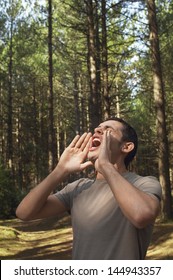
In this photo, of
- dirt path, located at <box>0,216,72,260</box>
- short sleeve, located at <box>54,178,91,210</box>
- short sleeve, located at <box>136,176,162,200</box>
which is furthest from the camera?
dirt path, located at <box>0,216,72,260</box>

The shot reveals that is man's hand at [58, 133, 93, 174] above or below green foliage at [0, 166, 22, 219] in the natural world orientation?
above

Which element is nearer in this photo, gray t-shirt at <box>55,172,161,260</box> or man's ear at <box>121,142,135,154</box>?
gray t-shirt at <box>55,172,161,260</box>

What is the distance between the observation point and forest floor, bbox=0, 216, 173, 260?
8742 mm

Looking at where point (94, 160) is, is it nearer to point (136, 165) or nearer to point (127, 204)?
point (127, 204)

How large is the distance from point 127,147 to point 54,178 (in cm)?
41

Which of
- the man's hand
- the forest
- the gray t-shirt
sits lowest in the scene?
the gray t-shirt

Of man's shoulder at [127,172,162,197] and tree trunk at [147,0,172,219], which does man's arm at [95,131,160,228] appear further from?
tree trunk at [147,0,172,219]

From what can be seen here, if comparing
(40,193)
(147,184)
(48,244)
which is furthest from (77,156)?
(48,244)

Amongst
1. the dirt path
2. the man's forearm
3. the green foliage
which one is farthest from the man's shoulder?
the green foliage

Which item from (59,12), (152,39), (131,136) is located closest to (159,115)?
(152,39)

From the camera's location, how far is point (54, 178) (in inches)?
81.0

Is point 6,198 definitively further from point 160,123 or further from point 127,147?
point 127,147

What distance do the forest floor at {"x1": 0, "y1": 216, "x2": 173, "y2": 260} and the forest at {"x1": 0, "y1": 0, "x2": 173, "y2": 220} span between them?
6.91 feet
